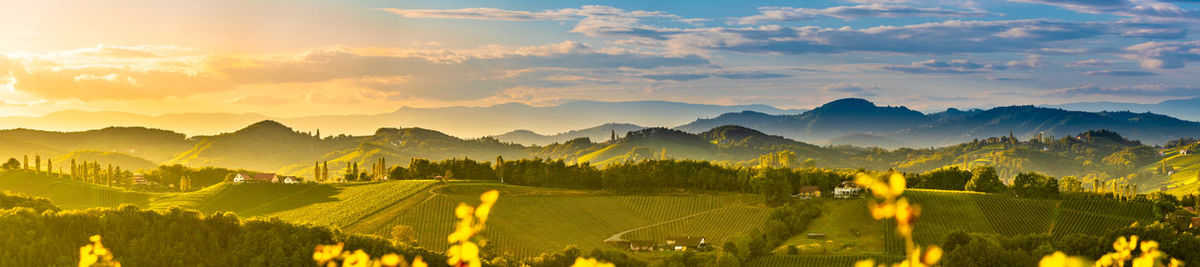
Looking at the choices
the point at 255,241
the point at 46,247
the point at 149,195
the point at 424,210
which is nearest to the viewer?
the point at 46,247

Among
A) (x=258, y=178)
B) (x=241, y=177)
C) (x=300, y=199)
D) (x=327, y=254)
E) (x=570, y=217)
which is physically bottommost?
(x=570, y=217)

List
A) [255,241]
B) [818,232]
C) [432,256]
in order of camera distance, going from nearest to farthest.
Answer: [255,241] → [432,256] → [818,232]

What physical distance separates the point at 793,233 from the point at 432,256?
164 feet

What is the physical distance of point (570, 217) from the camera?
12019 centimetres

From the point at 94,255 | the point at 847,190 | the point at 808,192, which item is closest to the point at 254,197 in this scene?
the point at 808,192

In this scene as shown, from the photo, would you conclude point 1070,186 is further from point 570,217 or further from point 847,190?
point 570,217

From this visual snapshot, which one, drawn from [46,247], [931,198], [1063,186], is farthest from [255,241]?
[1063,186]

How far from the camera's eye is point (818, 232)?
10400cm

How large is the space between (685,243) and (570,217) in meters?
23.5

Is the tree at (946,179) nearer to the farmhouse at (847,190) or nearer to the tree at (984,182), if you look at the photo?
the tree at (984,182)

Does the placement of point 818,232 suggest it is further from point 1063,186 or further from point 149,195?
point 149,195

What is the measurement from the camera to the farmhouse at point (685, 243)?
99.8m

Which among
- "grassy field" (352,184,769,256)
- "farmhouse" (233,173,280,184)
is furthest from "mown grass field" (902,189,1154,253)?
"farmhouse" (233,173,280,184)

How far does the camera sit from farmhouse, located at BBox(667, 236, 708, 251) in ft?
327
